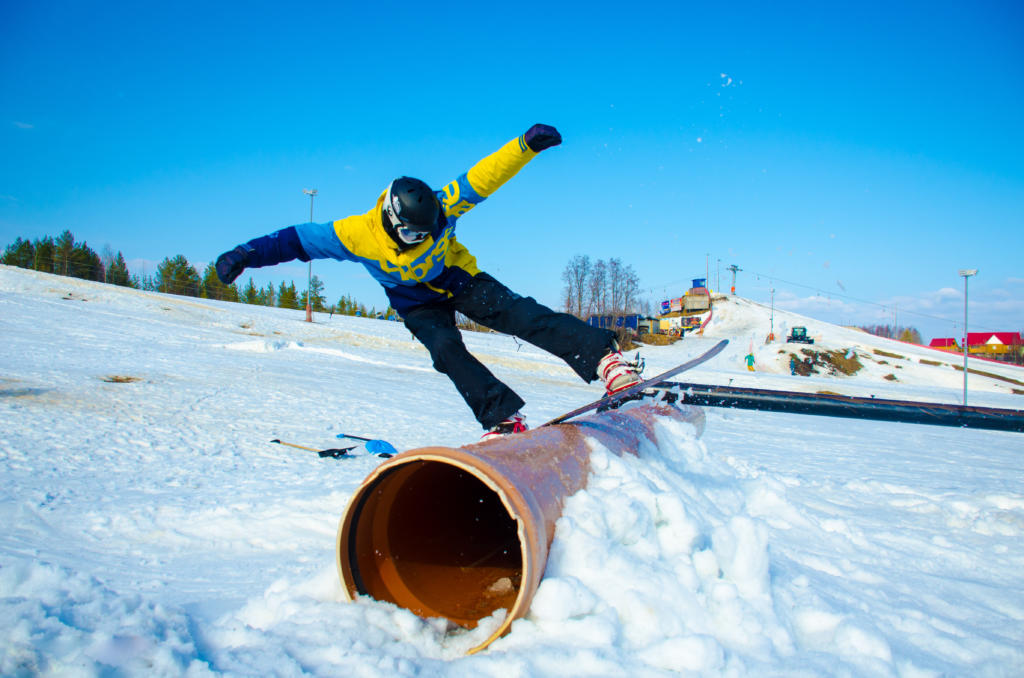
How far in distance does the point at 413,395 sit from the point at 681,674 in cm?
744

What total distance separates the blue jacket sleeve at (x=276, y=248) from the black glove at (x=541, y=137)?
149 cm

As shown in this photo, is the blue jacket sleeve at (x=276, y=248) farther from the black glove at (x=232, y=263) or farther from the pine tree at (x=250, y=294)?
the pine tree at (x=250, y=294)

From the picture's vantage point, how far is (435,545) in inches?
78.7

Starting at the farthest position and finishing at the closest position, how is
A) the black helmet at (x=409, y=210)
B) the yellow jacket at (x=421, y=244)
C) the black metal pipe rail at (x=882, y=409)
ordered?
the black metal pipe rail at (x=882, y=409), the yellow jacket at (x=421, y=244), the black helmet at (x=409, y=210)

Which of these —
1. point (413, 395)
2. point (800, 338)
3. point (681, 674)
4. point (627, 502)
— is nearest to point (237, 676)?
point (681, 674)

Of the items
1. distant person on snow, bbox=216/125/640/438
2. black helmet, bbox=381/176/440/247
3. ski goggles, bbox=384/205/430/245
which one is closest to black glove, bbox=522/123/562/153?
distant person on snow, bbox=216/125/640/438

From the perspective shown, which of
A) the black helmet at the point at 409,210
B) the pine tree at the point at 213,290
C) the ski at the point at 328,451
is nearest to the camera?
the black helmet at the point at 409,210

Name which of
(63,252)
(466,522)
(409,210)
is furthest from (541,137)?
(63,252)

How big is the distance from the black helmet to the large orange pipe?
141 cm

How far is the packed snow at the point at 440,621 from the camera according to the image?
134 centimetres

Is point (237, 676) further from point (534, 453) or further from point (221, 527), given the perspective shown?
point (221, 527)

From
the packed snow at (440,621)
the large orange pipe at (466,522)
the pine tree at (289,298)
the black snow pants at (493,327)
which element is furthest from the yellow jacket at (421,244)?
the pine tree at (289,298)

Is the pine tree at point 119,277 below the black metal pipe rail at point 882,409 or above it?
above

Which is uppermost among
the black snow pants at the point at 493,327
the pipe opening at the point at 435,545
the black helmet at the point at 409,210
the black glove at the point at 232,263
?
the black helmet at the point at 409,210
